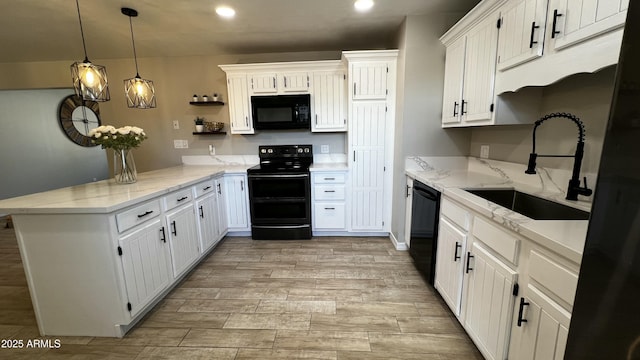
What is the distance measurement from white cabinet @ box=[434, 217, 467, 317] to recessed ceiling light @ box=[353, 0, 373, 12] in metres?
2.02

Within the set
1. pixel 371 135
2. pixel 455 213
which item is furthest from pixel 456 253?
pixel 371 135

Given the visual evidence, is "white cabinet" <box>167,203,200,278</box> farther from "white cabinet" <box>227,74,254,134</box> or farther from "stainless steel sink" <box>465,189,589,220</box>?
"stainless steel sink" <box>465,189,589,220</box>

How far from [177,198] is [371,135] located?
7.12ft

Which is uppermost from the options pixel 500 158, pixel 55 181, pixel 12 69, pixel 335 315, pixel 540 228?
pixel 12 69

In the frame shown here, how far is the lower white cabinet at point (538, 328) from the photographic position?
94cm

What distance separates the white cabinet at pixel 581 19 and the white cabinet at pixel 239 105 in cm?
303

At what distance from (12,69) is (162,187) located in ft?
13.2

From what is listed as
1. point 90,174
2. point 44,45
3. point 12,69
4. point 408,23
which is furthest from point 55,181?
point 408,23

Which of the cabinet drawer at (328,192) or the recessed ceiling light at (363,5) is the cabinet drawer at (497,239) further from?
the recessed ceiling light at (363,5)

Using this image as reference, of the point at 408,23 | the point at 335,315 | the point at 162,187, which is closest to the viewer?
the point at 335,315

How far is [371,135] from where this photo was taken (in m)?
3.01

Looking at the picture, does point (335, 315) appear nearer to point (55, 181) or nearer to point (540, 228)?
point (540, 228)

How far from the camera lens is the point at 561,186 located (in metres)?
1.64

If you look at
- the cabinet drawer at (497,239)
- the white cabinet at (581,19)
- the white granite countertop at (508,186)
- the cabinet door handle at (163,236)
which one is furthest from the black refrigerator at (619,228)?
the cabinet door handle at (163,236)
